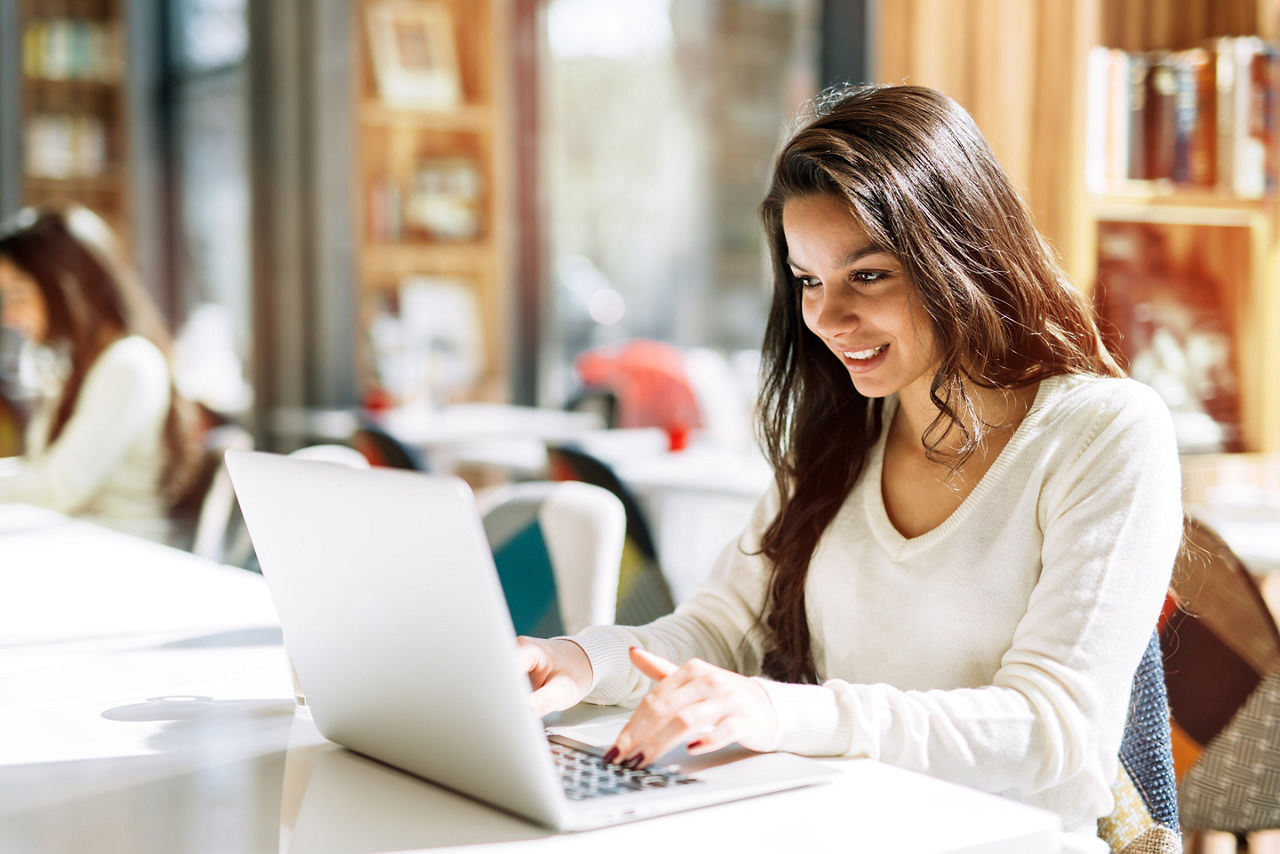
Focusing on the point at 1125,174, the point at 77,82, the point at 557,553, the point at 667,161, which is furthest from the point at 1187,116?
the point at 77,82

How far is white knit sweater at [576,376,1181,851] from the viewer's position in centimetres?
118

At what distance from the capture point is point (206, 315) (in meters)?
7.57

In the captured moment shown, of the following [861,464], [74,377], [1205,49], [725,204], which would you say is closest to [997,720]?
[861,464]

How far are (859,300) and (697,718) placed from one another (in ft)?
1.68

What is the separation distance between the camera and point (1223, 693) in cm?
178

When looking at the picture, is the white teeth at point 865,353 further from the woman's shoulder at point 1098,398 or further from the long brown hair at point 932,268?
the woman's shoulder at point 1098,398

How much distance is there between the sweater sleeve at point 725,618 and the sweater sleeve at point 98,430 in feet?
7.46

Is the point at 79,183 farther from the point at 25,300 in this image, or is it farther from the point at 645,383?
the point at 25,300

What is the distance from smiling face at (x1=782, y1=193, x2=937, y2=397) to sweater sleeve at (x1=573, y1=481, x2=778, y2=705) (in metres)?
0.29

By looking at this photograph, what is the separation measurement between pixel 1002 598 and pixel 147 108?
7215mm

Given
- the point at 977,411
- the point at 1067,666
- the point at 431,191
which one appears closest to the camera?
the point at 1067,666

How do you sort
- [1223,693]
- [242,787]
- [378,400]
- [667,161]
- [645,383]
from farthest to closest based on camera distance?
[667,161], [645,383], [378,400], [1223,693], [242,787]

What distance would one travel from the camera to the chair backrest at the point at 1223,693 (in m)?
1.73

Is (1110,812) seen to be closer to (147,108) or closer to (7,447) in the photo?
(7,447)
